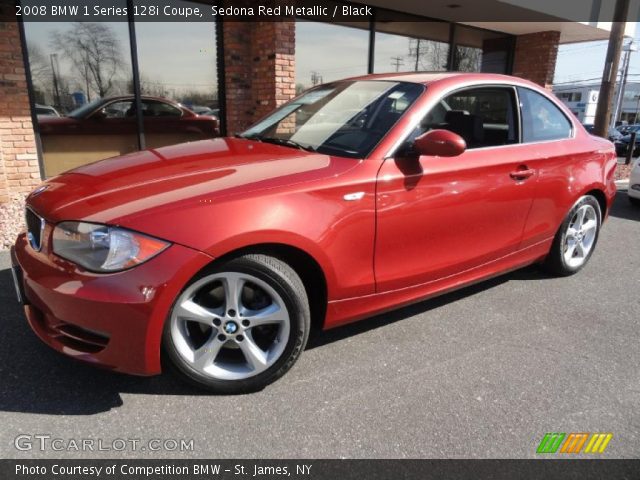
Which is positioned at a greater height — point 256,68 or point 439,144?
point 256,68

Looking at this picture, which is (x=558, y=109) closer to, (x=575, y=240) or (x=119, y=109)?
(x=575, y=240)

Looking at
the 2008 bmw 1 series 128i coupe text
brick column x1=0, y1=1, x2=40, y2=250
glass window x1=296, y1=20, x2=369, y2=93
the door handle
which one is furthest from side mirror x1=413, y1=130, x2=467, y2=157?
glass window x1=296, y1=20, x2=369, y2=93

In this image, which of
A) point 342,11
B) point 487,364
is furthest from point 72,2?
point 487,364

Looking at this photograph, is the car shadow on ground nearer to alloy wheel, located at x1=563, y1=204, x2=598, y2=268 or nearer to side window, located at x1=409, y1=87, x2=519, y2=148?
alloy wheel, located at x1=563, y1=204, x2=598, y2=268

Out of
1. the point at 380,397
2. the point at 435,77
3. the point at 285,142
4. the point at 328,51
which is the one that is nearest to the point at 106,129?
the point at 328,51

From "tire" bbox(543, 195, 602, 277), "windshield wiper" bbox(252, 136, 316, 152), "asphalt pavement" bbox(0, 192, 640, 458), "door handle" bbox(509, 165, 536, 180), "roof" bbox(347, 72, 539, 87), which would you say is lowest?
"asphalt pavement" bbox(0, 192, 640, 458)

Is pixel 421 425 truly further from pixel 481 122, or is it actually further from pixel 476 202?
pixel 481 122

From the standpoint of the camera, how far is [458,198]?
2941mm

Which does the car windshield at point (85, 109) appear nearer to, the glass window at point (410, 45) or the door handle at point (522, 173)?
the glass window at point (410, 45)

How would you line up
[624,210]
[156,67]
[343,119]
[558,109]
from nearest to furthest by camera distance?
[343,119], [558,109], [624,210], [156,67]

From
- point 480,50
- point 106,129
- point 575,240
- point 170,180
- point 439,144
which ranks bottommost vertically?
point 575,240

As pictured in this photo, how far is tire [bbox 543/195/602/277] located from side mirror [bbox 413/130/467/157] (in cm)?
176

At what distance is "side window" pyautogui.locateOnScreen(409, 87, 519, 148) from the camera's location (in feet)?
10.4

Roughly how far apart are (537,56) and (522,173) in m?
10.4
